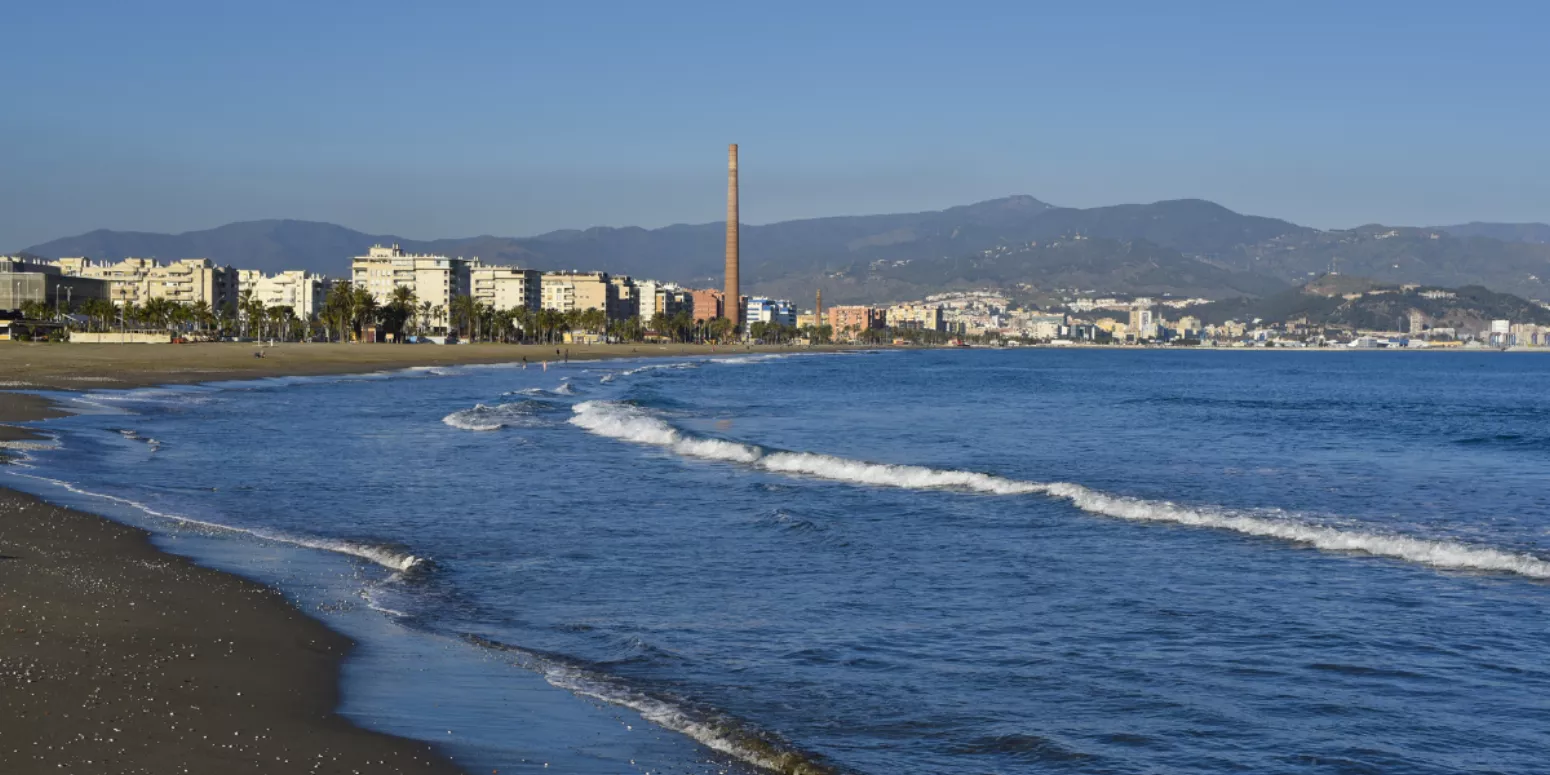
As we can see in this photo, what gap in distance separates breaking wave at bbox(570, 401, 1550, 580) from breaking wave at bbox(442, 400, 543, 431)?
4171 mm

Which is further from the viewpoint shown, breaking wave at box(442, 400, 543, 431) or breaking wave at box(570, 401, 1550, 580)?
breaking wave at box(442, 400, 543, 431)

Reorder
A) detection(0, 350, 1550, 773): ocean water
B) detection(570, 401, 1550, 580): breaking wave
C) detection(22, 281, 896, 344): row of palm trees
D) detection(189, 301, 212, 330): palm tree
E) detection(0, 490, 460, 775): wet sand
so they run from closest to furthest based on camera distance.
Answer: detection(0, 490, 460, 775): wet sand → detection(0, 350, 1550, 773): ocean water → detection(570, 401, 1550, 580): breaking wave → detection(22, 281, 896, 344): row of palm trees → detection(189, 301, 212, 330): palm tree

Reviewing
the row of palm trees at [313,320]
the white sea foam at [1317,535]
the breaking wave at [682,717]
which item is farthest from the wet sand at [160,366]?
the row of palm trees at [313,320]

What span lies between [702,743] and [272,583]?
641 cm

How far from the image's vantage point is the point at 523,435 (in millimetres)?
32344

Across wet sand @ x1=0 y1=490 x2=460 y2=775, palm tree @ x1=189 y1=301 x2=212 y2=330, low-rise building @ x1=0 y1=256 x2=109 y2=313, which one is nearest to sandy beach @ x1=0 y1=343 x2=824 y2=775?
wet sand @ x1=0 y1=490 x2=460 y2=775

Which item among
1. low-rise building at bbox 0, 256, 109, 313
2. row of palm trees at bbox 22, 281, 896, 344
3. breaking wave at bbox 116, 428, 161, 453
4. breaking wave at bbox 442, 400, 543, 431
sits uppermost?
low-rise building at bbox 0, 256, 109, 313

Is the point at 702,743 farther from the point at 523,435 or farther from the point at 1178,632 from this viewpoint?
the point at 523,435

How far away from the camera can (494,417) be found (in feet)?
126

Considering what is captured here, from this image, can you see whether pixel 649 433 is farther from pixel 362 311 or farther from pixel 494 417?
pixel 362 311

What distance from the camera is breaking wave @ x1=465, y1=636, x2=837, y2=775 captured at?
7.59 m

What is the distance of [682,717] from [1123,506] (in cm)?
1188

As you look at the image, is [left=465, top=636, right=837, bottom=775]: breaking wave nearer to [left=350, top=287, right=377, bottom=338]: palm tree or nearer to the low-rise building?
[left=350, top=287, right=377, bottom=338]: palm tree

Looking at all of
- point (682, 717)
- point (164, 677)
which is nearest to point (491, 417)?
point (164, 677)
